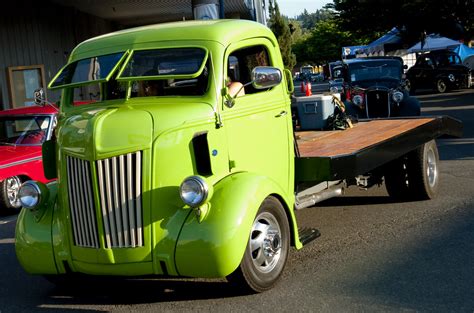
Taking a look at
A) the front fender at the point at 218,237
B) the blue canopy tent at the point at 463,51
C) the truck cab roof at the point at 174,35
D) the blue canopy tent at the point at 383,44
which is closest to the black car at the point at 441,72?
the blue canopy tent at the point at 463,51

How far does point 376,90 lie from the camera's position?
1517 cm

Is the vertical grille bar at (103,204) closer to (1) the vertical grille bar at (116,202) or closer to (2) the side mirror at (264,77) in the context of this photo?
(1) the vertical grille bar at (116,202)

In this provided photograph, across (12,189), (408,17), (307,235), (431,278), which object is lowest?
(431,278)

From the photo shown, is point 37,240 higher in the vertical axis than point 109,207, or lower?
lower

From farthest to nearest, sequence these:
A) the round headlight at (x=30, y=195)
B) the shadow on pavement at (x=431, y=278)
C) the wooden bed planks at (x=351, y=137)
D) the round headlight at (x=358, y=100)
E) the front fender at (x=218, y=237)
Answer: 1. the round headlight at (x=358, y=100)
2. the wooden bed planks at (x=351, y=137)
3. the round headlight at (x=30, y=195)
4. the shadow on pavement at (x=431, y=278)
5. the front fender at (x=218, y=237)

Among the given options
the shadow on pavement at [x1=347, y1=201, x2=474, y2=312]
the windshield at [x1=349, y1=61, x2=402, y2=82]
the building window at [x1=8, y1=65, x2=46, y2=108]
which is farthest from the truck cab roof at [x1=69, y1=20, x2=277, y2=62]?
the building window at [x1=8, y1=65, x2=46, y2=108]

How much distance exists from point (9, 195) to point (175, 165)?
5364 mm

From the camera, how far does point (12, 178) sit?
30.4 feet

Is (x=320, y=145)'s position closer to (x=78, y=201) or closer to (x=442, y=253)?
(x=442, y=253)

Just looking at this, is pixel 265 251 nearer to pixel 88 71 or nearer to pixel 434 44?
pixel 88 71

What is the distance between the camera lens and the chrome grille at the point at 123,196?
14.9 feet

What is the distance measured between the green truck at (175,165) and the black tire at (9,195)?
12.7ft

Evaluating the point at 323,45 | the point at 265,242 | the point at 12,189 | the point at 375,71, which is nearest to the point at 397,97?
the point at 375,71

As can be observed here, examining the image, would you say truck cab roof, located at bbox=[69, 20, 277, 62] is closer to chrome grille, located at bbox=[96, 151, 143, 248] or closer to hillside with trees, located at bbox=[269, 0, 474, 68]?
chrome grille, located at bbox=[96, 151, 143, 248]
